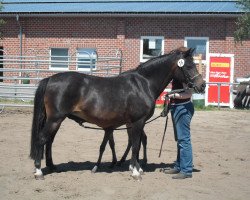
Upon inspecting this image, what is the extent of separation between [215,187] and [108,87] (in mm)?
2140

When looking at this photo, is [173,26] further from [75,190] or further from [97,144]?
[75,190]

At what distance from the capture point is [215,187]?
6.32m

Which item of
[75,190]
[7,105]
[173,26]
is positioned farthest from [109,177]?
[173,26]

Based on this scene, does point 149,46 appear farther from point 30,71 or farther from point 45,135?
point 45,135

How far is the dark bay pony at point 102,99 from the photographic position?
6621mm

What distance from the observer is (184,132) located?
22.5 feet

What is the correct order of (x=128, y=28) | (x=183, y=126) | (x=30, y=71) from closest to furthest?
(x=183, y=126) < (x=30, y=71) < (x=128, y=28)

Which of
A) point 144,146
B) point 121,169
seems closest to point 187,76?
point 144,146

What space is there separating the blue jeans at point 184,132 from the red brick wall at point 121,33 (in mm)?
13276

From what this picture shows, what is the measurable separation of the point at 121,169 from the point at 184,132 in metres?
1.30

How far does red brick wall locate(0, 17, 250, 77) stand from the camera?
19688 millimetres

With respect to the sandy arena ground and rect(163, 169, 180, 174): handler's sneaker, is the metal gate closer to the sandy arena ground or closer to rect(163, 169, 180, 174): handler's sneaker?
the sandy arena ground

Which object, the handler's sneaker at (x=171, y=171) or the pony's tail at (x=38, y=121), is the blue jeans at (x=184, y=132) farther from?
the pony's tail at (x=38, y=121)

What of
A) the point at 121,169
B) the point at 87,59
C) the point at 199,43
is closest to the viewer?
the point at 121,169
